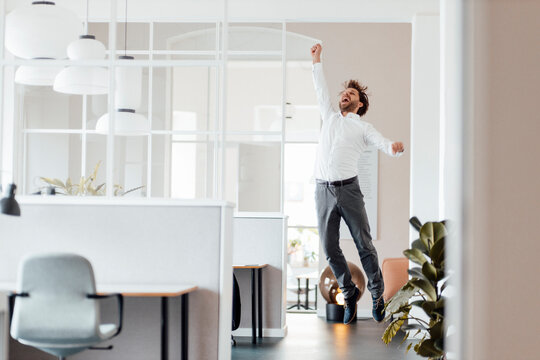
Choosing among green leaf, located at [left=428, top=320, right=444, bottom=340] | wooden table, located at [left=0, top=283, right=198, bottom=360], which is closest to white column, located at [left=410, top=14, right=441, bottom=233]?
green leaf, located at [left=428, top=320, right=444, bottom=340]

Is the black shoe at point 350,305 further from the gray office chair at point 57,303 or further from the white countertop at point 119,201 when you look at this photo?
the gray office chair at point 57,303

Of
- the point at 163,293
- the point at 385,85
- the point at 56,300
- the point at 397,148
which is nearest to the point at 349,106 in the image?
the point at 397,148

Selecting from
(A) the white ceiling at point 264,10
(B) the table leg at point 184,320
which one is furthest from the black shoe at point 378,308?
(A) the white ceiling at point 264,10

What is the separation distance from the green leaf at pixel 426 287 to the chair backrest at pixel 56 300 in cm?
166

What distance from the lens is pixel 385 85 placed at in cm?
853

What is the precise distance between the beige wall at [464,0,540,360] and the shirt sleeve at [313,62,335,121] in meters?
4.29

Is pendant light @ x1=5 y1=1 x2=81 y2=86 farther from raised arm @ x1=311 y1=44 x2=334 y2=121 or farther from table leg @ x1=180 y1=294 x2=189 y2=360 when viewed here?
table leg @ x1=180 y1=294 x2=189 y2=360

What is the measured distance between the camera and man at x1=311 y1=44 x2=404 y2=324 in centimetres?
514

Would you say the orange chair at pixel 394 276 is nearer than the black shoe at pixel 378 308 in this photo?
No

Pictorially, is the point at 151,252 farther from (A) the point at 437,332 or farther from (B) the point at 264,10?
(B) the point at 264,10

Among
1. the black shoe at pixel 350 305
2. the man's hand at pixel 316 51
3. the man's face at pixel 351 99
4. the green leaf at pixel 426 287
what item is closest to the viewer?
the green leaf at pixel 426 287

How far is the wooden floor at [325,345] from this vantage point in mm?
5285

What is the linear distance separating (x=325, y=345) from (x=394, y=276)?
1.05m

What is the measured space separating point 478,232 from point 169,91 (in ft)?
21.9
